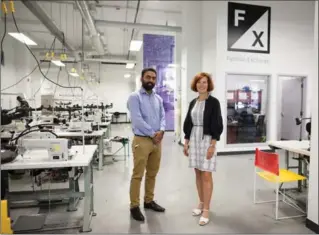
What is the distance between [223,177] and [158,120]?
2.03 metres

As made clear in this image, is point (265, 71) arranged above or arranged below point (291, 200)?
above

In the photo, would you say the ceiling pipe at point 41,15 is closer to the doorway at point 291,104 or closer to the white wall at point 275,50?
the white wall at point 275,50

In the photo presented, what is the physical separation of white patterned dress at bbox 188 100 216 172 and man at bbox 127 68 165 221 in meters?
0.35

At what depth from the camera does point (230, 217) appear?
2613mm

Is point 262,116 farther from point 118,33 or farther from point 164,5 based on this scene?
point 118,33

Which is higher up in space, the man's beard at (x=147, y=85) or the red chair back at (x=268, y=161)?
the man's beard at (x=147, y=85)

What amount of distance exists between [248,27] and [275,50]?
0.94m

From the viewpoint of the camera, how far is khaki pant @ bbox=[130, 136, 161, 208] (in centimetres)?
247

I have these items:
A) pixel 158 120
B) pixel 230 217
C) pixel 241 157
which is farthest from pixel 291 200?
pixel 241 157

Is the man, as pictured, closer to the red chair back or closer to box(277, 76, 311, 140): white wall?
the red chair back

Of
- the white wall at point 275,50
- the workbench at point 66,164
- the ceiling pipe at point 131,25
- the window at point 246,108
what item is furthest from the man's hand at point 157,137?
the ceiling pipe at point 131,25

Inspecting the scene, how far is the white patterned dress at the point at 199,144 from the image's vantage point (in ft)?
7.94

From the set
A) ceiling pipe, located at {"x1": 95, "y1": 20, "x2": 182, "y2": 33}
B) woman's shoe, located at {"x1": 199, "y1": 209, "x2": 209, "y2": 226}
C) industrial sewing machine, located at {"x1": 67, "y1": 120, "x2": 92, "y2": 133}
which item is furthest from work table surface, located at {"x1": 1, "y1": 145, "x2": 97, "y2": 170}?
ceiling pipe, located at {"x1": 95, "y1": 20, "x2": 182, "y2": 33}

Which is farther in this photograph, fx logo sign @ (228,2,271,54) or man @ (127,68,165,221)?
fx logo sign @ (228,2,271,54)
